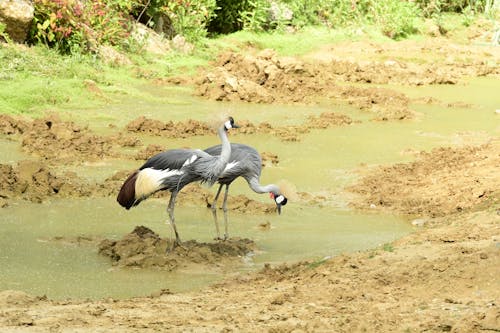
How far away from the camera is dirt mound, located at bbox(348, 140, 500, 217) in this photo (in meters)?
11.0

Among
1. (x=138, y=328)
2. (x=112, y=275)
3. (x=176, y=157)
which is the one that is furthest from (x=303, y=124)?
(x=138, y=328)

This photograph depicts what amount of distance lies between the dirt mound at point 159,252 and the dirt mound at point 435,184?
281cm

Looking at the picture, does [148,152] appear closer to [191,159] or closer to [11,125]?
[11,125]

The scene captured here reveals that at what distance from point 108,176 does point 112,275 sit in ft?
12.1

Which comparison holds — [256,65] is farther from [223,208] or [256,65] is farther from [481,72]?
[223,208]

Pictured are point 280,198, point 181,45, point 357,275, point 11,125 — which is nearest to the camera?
point 357,275

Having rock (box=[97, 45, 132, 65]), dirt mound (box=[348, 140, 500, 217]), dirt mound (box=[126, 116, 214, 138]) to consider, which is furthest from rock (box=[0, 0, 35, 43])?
dirt mound (box=[348, 140, 500, 217])

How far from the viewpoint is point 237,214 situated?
10.6 meters

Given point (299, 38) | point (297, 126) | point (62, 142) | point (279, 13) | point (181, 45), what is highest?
point (62, 142)

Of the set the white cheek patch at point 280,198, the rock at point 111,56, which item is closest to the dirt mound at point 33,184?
the white cheek patch at point 280,198

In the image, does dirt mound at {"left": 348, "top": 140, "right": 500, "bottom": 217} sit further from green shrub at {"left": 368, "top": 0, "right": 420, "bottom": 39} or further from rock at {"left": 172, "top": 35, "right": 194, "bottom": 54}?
green shrub at {"left": 368, "top": 0, "right": 420, "bottom": 39}

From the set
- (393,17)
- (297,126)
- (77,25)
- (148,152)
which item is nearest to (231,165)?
(148,152)

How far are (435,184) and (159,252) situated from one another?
14.8 ft

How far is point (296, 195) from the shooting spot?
10.9 metres
